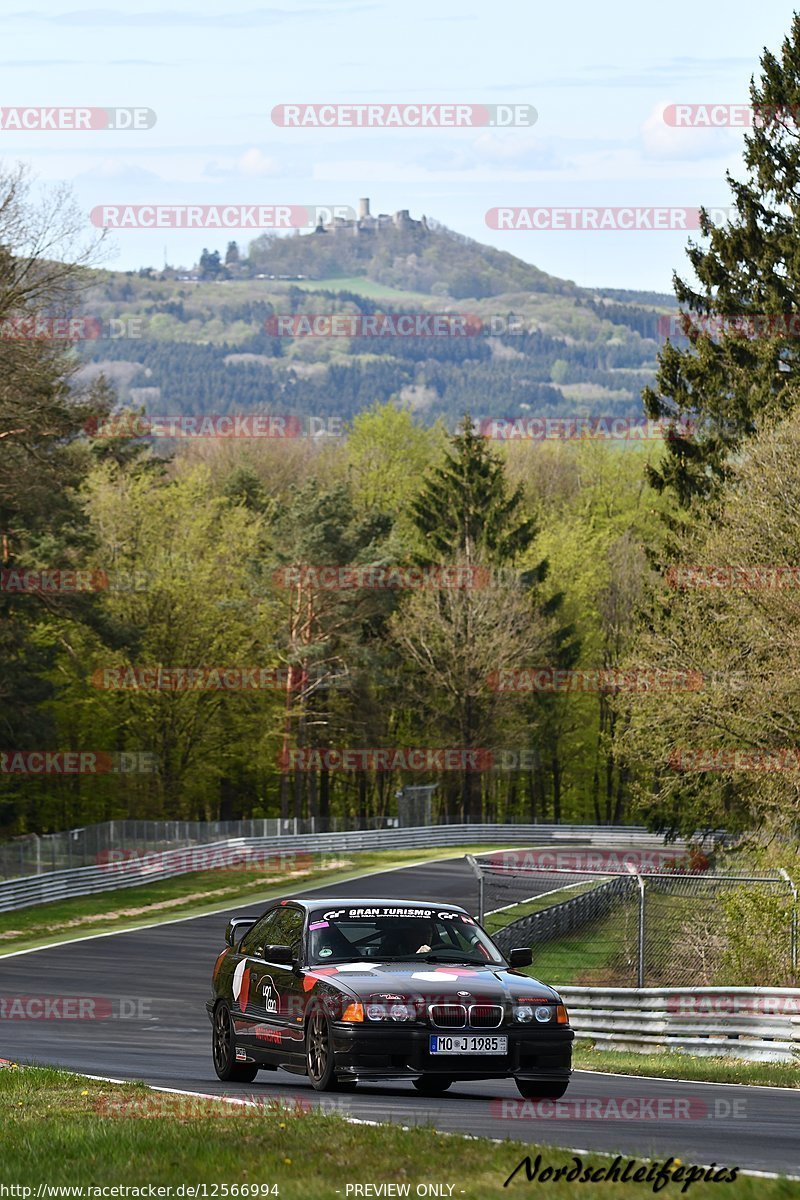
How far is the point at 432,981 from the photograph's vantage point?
13.0m

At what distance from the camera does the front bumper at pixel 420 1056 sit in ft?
41.7

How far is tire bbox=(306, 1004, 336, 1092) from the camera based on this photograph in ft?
42.7

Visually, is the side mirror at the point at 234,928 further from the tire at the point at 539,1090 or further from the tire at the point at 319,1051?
the tire at the point at 539,1090

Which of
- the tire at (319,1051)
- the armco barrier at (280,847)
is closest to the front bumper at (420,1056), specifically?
the tire at (319,1051)

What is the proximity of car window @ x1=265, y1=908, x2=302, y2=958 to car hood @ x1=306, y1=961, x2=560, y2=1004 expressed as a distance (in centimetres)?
51

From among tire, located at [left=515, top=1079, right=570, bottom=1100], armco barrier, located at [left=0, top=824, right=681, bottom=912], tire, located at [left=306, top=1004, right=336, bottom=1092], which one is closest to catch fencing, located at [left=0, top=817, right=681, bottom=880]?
armco barrier, located at [left=0, top=824, right=681, bottom=912]

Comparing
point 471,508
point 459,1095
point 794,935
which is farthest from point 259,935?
point 471,508

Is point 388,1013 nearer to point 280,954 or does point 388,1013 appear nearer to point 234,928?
point 280,954

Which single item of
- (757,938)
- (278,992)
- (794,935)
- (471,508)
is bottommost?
(757,938)

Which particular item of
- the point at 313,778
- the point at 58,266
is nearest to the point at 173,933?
the point at 58,266

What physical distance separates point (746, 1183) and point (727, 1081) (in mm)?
8703

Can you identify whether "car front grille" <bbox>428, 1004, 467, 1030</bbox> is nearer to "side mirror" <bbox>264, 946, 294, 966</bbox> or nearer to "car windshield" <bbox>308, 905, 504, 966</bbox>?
"car windshield" <bbox>308, 905, 504, 966</bbox>

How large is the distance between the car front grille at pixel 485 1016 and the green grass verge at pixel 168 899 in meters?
27.5

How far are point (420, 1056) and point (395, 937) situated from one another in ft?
4.96
